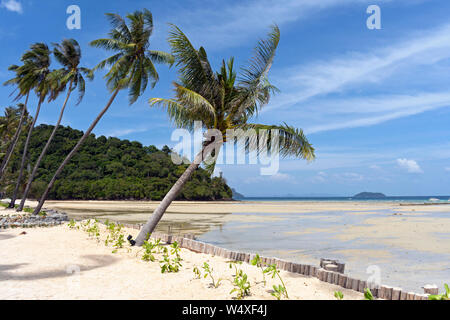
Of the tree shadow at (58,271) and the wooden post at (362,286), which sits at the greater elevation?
the wooden post at (362,286)

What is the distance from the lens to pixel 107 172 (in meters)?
68.4

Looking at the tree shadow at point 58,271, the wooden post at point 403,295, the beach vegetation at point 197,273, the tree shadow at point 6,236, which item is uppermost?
the wooden post at point 403,295

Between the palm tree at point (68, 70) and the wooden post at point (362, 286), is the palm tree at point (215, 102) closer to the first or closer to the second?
the wooden post at point (362, 286)

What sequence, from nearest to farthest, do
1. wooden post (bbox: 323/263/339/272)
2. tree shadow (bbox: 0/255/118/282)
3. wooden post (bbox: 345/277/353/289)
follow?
wooden post (bbox: 345/277/353/289)
wooden post (bbox: 323/263/339/272)
tree shadow (bbox: 0/255/118/282)

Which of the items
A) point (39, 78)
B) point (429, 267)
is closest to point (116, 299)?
point (429, 267)

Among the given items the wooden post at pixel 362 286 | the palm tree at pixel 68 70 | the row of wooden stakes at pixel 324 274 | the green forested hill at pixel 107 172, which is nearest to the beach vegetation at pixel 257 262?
the row of wooden stakes at pixel 324 274

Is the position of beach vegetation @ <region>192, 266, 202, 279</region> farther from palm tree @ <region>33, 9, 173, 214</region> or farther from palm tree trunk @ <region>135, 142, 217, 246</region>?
palm tree @ <region>33, 9, 173, 214</region>

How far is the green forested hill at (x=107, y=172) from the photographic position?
6234 cm

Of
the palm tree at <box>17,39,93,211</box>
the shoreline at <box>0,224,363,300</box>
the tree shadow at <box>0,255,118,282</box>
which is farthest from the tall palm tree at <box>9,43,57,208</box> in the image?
the tree shadow at <box>0,255,118,282</box>

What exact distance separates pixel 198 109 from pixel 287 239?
731 cm

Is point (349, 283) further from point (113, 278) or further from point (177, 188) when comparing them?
point (177, 188)

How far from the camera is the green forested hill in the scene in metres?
62.3
